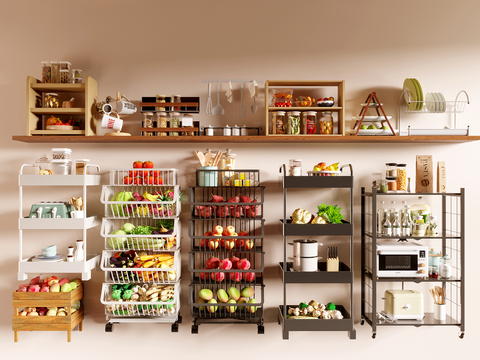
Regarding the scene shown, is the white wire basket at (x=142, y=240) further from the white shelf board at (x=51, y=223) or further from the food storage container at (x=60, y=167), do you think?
the food storage container at (x=60, y=167)

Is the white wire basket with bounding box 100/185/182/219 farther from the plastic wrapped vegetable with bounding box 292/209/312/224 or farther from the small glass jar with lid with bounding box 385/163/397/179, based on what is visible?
the small glass jar with lid with bounding box 385/163/397/179

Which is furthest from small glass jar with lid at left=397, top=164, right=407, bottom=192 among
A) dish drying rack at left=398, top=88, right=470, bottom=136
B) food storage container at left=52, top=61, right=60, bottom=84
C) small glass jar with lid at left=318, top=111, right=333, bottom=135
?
food storage container at left=52, top=61, right=60, bottom=84

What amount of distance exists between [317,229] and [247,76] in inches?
53.1

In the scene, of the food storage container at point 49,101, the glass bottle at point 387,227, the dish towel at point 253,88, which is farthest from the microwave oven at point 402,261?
the food storage container at point 49,101

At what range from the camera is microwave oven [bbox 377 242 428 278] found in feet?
8.16

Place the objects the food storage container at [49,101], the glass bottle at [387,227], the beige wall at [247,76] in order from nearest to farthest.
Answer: the glass bottle at [387,227] → the food storage container at [49,101] → the beige wall at [247,76]

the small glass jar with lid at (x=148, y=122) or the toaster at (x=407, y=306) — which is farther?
the small glass jar with lid at (x=148, y=122)

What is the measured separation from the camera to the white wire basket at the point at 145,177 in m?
2.56

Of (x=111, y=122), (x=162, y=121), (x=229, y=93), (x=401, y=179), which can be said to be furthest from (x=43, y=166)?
(x=401, y=179)

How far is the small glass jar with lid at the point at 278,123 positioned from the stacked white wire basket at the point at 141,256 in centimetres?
82

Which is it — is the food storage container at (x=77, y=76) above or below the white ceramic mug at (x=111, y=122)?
above

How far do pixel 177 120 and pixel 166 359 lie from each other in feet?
6.25

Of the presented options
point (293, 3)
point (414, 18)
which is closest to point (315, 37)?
point (293, 3)

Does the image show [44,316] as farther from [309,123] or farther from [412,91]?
[412,91]
